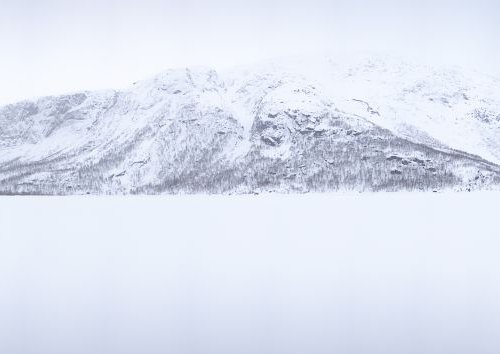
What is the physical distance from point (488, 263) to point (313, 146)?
177 metres

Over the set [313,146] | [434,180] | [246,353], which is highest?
[313,146]

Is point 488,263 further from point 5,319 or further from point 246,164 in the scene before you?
point 246,164

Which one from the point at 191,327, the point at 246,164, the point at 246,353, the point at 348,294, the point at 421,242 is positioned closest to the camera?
the point at 246,353

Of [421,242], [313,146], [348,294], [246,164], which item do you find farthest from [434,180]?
[348,294]

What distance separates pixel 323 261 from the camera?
22.1 meters

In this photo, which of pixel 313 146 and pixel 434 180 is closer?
pixel 434 180

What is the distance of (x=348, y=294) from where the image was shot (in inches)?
635

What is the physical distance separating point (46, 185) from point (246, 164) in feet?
266

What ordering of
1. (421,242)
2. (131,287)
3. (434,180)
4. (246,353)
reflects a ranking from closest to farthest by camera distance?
(246,353) < (131,287) < (421,242) < (434,180)

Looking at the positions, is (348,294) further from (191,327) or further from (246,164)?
(246,164)

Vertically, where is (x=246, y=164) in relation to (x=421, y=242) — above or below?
above

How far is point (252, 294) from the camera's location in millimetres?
16234

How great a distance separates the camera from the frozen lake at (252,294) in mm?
11812

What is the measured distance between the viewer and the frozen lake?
11.8 meters
